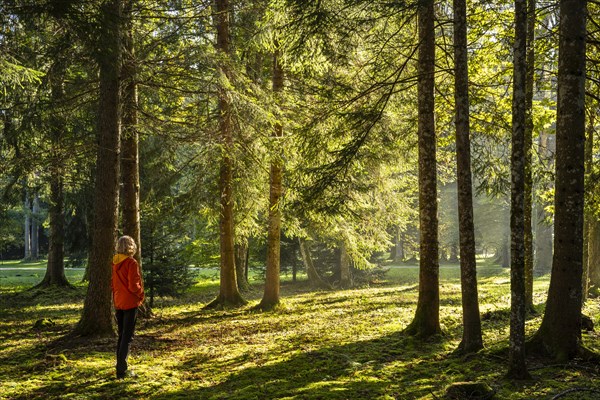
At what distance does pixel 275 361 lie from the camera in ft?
27.0

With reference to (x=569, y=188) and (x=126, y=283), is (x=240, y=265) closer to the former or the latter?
(x=126, y=283)

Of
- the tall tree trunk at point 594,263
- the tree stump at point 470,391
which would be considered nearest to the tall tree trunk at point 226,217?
the tree stump at point 470,391

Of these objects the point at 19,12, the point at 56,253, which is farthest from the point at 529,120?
the point at 56,253

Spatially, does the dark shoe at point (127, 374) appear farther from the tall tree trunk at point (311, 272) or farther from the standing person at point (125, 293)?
the tall tree trunk at point (311, 272)

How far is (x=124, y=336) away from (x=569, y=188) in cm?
660

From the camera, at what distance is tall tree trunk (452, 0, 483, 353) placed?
8.06m

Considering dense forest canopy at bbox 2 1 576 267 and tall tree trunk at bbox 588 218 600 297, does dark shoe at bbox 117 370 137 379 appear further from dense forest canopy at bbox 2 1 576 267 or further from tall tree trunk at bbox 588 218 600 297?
tall tree trunk at bbox 588 218 600 297

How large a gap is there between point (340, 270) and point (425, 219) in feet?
63.4

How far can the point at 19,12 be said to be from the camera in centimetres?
585

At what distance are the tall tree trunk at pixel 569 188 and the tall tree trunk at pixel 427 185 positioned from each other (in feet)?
8.62

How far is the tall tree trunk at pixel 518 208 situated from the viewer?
21.0 ft

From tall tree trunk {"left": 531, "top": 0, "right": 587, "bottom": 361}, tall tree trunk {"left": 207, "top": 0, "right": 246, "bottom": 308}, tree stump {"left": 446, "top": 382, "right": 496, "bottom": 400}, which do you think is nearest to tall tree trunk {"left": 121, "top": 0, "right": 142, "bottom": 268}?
tall tree trunk {"left": 207, "top": 0, "right": 246, "bottom": 308}

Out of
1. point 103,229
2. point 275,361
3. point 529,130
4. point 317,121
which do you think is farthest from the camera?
point 529,130

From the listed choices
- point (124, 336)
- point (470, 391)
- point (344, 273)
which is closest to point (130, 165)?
point (124, 336)
